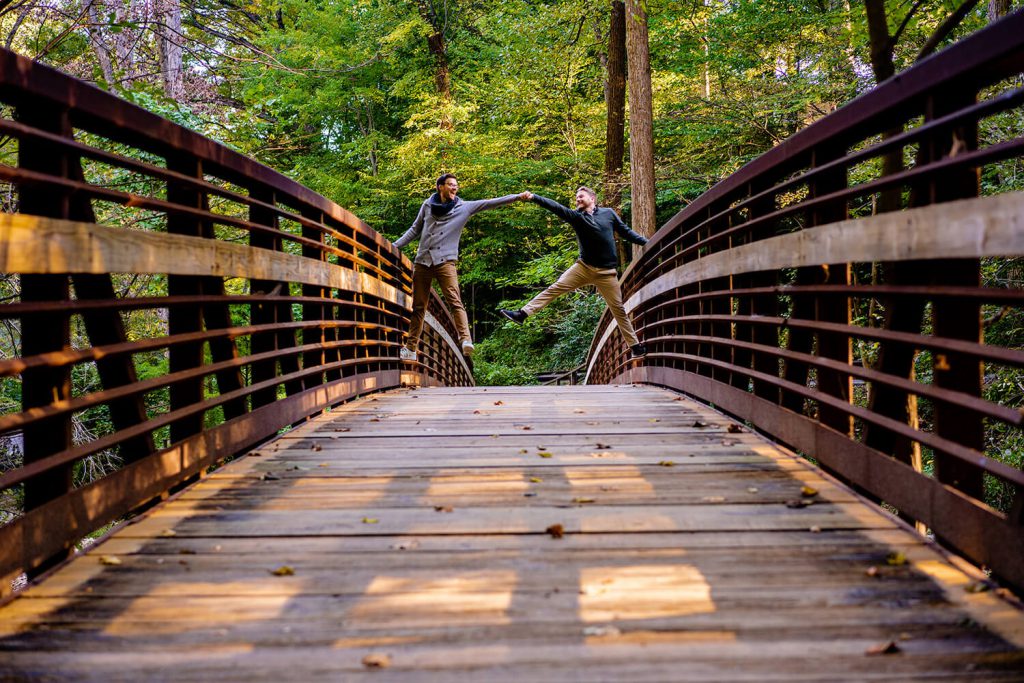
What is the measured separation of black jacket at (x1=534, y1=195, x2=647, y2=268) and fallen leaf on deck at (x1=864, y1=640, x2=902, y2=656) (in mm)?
6774

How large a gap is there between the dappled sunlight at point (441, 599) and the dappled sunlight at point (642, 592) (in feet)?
0.80

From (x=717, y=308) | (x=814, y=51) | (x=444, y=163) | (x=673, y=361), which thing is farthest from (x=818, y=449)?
(x=444, y=163)

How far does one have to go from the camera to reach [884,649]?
1954mm

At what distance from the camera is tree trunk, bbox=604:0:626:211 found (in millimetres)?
17250

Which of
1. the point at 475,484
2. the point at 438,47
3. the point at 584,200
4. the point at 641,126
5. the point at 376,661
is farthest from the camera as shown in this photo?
the point at 438,47

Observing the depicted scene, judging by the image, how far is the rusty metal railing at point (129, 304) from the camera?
2.50m

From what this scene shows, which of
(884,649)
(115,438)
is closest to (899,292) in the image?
(884,649)

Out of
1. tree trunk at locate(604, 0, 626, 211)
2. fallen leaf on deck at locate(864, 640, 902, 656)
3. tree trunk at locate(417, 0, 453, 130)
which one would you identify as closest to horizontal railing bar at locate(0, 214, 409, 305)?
fallen leaf on deck at locate(864, 640, 902, 656)

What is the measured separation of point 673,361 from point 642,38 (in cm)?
787

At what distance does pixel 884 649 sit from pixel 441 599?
1204 mm

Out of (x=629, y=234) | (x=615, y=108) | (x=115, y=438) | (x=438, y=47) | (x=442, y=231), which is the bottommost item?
(x=115, y=438)

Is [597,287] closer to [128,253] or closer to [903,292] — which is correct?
[903,292]

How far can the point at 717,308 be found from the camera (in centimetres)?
614

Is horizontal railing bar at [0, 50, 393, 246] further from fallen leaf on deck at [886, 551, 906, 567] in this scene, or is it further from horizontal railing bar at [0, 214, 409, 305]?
fallen leaf on deck at [886, 551, 906, 567]
